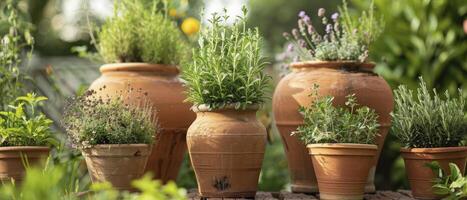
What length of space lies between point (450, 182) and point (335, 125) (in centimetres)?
66

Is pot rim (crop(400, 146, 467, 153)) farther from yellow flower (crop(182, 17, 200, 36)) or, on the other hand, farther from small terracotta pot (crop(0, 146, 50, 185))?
yellow flower (crop(182, 17, 200, 36))

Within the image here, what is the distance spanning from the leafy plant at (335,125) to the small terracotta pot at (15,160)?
1396 mm

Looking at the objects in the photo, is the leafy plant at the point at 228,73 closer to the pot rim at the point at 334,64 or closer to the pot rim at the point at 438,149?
the pot rim at the point at 334,64

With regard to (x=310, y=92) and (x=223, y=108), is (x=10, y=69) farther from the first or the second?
(x=310, y=92)

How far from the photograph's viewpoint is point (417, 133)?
3703mm

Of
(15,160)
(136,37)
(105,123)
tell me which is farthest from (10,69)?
(105,123)

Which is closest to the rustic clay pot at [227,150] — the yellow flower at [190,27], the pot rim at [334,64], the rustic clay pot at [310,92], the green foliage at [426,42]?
the rustic clay pot at [310,92]

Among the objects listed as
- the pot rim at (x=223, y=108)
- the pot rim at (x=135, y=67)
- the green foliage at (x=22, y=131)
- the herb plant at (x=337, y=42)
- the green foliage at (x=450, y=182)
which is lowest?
Result: the green foliage at (x=450, y=182)

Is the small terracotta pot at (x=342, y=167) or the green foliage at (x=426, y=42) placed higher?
the green foliage at (x=426, y=42)

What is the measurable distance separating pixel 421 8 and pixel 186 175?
2.48 m

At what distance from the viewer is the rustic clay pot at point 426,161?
3.62 m

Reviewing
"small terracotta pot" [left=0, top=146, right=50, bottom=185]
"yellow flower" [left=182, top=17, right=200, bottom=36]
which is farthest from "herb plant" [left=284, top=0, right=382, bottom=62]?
"small terracotta pot" [left=0, top=146, right=50, bottom=185]

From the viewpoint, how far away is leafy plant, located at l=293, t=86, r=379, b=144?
3551 millimetres

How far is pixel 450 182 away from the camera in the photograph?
140 inches
